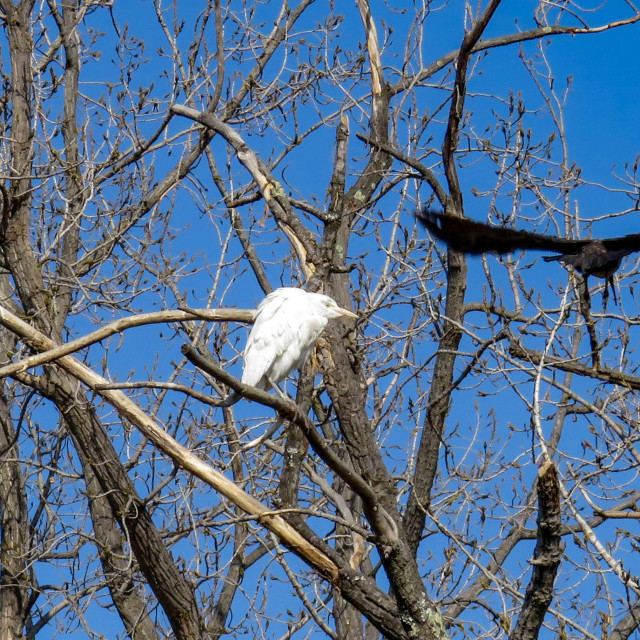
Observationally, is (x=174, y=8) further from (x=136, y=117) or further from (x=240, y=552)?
(x=240, y=552)

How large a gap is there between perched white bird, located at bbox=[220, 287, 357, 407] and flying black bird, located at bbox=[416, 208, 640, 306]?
1.09 meters

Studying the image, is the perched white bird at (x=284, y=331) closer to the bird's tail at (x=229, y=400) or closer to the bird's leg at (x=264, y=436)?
the bird's leg at (x=264, y=436)

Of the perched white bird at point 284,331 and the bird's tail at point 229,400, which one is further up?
the perched white bird at point 284,331

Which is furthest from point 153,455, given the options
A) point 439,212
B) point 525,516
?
point 439,212

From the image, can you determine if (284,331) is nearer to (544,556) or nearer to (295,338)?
(295,338)

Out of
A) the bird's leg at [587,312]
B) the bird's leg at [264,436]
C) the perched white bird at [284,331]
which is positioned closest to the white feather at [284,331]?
the perched white bird at [284,331]

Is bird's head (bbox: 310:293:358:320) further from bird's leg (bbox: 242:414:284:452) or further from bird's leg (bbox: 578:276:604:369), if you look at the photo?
bird's leg (bbox: 578:276:604:369)

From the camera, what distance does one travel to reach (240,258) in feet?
30.7

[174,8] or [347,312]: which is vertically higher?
[174,8]

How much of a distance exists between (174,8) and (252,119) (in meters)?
1.33

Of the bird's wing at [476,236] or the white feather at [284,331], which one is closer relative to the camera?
the bird's wing at [476,236]

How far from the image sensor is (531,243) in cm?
595

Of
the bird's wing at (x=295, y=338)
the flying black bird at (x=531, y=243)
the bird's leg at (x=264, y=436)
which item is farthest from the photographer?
the bird's wing at (x=295, y=338)

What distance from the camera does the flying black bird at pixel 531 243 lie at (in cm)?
568
